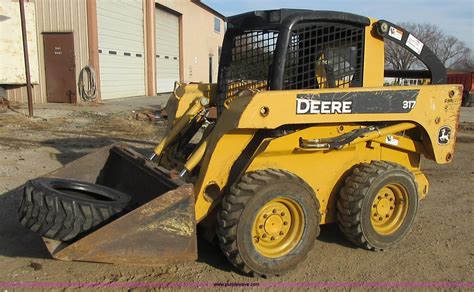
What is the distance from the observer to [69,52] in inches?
661

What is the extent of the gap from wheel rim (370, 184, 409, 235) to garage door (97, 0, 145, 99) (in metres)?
15.3

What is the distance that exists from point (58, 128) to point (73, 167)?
7469mm

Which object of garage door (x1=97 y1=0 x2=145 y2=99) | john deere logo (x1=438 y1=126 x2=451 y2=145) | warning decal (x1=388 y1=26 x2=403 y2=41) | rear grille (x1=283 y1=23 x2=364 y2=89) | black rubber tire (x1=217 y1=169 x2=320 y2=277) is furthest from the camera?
garage door (x1=97 y1=0 x2=145 y2=99)

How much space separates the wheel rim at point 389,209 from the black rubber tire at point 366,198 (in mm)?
45

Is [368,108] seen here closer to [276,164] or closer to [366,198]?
[366,198]

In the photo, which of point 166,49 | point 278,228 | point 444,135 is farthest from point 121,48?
point 278,228

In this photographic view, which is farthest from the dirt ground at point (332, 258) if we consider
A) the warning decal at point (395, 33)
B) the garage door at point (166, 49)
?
the garage door at point (166, 49)

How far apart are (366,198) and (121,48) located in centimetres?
1700

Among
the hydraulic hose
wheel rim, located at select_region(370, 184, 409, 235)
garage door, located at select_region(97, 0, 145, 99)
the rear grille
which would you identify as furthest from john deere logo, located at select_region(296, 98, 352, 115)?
garage door, located at select_region(97, 0, 145, 99)

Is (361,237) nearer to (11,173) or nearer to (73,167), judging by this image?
(73,167)

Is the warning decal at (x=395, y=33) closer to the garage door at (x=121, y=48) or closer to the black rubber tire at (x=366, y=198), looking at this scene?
the black rubber tire at (x=366, y=198)

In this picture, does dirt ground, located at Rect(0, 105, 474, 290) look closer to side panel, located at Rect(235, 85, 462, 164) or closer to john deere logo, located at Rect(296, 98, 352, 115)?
side panel, located at Rect(235, 85, 462, 164)

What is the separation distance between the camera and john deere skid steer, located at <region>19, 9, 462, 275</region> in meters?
3.37

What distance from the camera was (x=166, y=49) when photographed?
81.0ft
